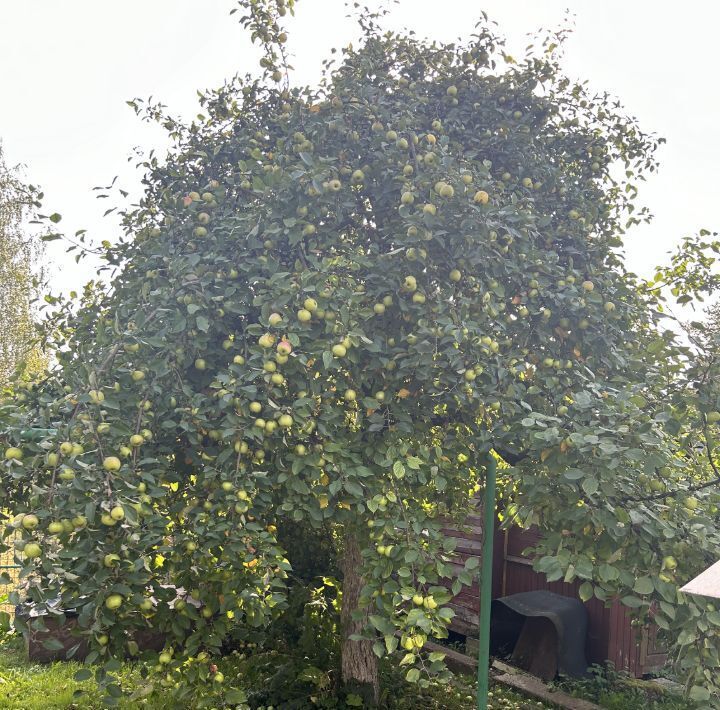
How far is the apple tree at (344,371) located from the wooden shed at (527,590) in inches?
98.5

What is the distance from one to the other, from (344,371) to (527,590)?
413 cm

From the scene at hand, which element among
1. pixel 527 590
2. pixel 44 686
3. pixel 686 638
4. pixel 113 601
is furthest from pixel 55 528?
pixel 527 590

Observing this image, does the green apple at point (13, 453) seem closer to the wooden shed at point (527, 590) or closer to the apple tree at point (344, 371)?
the apple tree at point (344, 371)

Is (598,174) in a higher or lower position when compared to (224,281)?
higher

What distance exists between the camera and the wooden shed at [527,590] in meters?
5.55

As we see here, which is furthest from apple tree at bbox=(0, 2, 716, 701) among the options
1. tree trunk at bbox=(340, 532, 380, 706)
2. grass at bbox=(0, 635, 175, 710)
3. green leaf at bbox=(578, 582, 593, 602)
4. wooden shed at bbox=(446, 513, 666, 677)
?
wooden shed at bbox=(446, 513, 666, 677)

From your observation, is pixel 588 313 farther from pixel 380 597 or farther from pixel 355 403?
pixel 380 597

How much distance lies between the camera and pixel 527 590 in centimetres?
641

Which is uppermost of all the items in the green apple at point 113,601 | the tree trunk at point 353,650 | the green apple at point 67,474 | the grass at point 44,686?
the green apple at point 67,474

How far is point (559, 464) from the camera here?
106 inches

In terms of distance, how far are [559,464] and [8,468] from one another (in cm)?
204

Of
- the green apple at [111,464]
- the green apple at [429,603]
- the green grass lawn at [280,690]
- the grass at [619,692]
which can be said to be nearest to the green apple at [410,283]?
the green apple at [429,603]

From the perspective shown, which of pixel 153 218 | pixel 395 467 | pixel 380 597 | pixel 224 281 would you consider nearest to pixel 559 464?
pixel 395 467

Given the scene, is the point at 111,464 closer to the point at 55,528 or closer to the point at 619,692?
the point at 55,528
